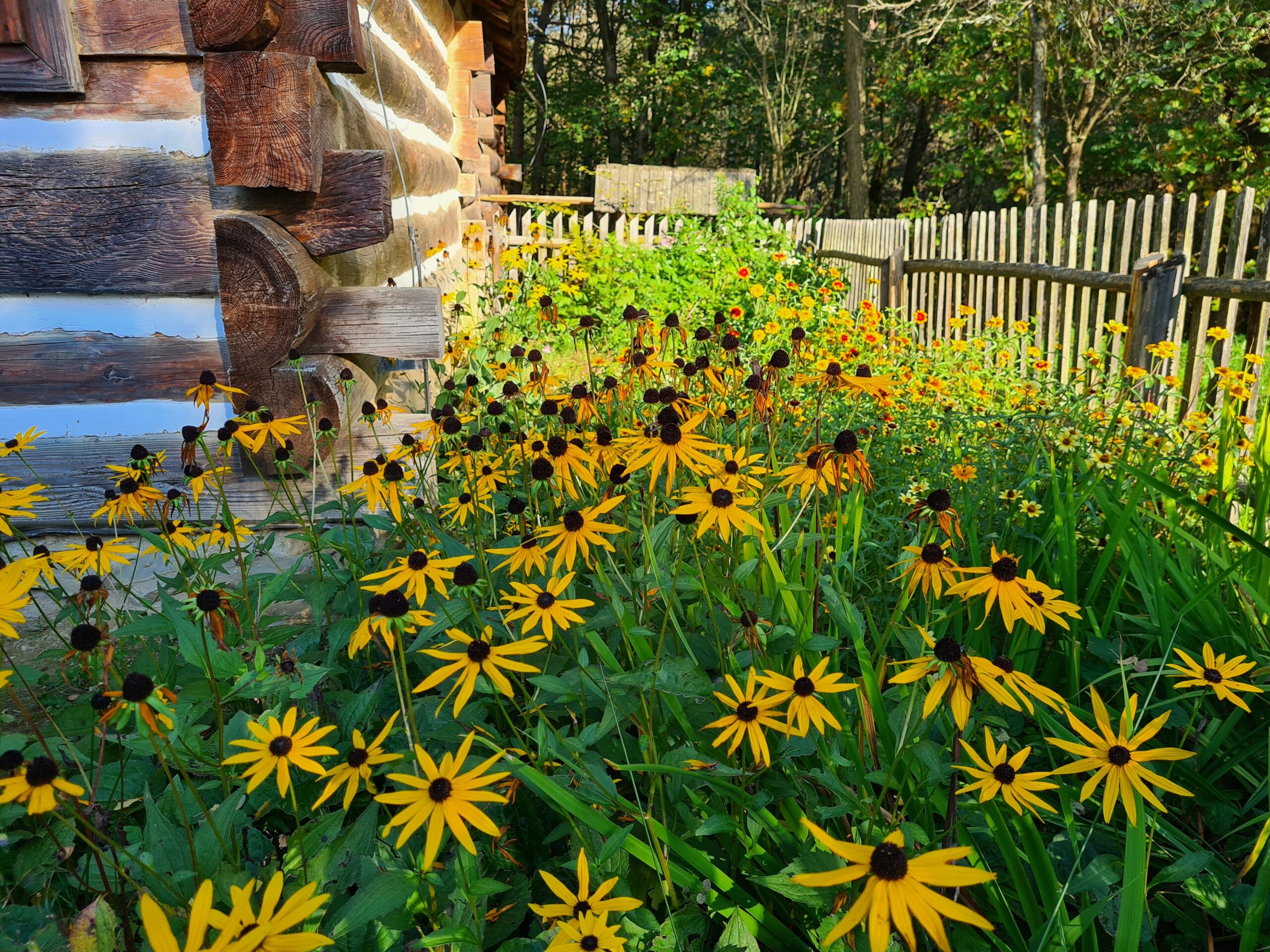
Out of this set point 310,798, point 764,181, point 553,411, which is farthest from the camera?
point 764,181

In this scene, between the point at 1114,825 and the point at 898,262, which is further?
the point at 898,262

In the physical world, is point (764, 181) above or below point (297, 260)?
above

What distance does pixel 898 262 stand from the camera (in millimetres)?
7828

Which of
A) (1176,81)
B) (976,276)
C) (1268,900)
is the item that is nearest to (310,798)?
(1268,900)

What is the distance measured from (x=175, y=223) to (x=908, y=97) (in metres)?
21.4

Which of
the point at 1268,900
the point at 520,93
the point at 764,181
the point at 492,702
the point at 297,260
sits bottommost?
the point at 1268,900

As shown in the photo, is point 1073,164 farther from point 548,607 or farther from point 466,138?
point 548,607

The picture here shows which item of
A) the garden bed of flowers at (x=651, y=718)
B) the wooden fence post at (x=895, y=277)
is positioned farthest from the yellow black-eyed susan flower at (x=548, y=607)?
the wooden fence post at (x=895, y=277)

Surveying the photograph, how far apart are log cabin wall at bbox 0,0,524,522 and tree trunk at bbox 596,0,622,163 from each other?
21002mm

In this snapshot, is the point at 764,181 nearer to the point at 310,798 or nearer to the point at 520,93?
the point at 520,93

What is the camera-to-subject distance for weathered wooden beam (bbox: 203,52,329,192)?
2.28 metres

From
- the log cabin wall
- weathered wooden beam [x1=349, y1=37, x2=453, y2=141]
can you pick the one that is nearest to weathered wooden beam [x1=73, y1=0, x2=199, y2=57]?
the log cabin wall

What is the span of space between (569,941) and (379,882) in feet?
0.87

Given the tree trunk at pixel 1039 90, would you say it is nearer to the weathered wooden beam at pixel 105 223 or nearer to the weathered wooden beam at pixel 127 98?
the weathered wooden beam at pixel 127 98
